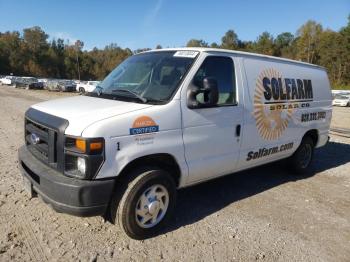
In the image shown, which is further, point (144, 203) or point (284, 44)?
point (284, 44)

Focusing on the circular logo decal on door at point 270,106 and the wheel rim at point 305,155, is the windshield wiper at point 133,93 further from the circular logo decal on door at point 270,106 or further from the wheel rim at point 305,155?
the wheel rim at point 305,155

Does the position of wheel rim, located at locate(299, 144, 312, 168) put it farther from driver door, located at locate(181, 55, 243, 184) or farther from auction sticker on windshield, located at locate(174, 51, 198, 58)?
auction sticker on windshield, located at locate(174, 51, 198, 58)

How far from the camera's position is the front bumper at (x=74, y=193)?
330cm

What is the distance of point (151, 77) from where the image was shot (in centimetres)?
429

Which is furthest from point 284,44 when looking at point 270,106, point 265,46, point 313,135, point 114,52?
point 270,106

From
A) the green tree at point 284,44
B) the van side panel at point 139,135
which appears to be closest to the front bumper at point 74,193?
the van side panel at point 139,135

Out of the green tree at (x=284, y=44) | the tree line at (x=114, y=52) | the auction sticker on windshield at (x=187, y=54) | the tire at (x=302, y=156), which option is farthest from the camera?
the green tree at (x=284, y=44)

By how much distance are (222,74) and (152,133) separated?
1474 mm

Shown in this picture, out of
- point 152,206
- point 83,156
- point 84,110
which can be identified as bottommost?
point 152,206

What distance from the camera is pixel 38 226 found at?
407 centimetres

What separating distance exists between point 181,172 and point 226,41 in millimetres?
93666

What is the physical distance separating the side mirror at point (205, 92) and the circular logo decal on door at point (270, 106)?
1.18 meters

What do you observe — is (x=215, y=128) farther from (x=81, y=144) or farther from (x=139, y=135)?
(x=81, y=144)

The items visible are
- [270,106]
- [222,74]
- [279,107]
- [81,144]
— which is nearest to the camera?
[81,144]
